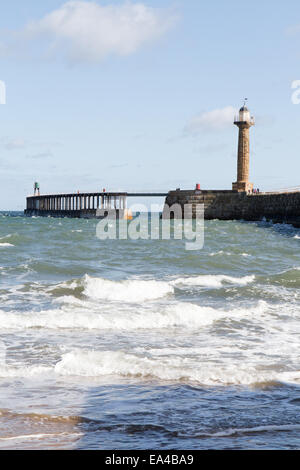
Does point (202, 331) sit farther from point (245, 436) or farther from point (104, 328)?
point (245, 436)

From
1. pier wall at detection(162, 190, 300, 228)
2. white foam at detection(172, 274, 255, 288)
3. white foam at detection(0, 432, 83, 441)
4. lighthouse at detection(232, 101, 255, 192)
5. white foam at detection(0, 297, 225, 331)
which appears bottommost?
white foam at detection(172, 274, 255, 288)

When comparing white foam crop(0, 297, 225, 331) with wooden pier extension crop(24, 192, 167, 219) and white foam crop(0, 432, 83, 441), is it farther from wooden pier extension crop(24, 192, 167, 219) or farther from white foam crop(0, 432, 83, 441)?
wooden pier extension crop(24, 192, 167, 219)

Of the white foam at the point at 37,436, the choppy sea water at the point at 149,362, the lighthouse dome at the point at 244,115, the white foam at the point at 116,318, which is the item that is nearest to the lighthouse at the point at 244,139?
the lighthouse dome at the point at 244,115

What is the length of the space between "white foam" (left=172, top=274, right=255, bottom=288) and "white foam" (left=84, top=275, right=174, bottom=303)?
85 cm

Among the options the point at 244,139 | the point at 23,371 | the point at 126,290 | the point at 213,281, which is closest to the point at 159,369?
the point at 23,371

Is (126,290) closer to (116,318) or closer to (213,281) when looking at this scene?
(213,281)

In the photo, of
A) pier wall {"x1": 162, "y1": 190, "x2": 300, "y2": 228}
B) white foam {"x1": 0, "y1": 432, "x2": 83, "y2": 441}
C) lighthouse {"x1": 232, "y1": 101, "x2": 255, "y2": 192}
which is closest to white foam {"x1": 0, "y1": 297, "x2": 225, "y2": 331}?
white foam {"x1": 0, "y1": 432, "x2": 83, "y2": 441}

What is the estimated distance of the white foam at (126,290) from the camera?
1214cm

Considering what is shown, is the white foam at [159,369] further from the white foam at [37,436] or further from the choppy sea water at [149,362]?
the white foam at [37,436]

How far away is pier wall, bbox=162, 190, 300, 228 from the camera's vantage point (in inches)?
1904

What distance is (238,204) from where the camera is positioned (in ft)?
192

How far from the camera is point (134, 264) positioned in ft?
61.8
